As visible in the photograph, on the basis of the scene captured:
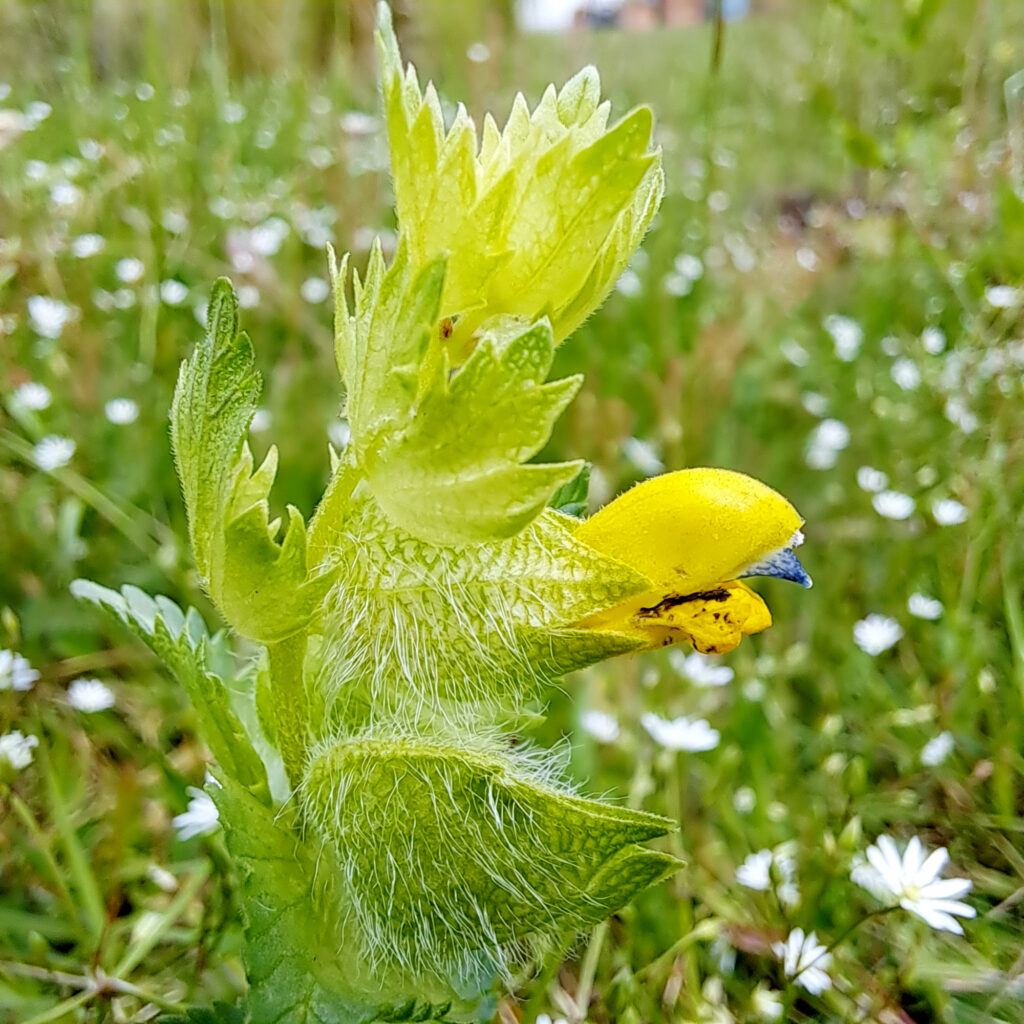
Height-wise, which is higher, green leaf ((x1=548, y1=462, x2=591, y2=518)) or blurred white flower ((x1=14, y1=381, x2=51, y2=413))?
green leaf ((x1=548, y1=462, x2=591, y2=518))

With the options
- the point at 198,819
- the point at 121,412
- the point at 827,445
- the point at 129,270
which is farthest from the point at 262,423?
the point at 827,445

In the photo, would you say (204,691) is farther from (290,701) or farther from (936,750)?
(936,750)

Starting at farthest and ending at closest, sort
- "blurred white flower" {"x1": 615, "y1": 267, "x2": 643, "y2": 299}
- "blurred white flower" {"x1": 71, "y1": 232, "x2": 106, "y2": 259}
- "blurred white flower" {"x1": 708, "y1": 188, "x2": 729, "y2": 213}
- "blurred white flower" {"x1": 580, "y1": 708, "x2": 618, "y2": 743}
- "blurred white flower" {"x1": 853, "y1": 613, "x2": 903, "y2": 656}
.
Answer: "blurred white flower" {"x1": 708, "y1": 188, "x2": 729, "y2": 213} < "blurred white flower" {"x1": 615, "y1": 267, "x2": 643, "y2": 299} < "blurred white flower" {"x1": 71, "y1": 232, "x2": 106, "y2": 259} < "blurred white flower" {"x1": 853, "y1": 613, "x2": 903, "y2": 656} < "blurred white flower" {"x1": 580, "y1": 708, "x2": 618, "y2": 743}

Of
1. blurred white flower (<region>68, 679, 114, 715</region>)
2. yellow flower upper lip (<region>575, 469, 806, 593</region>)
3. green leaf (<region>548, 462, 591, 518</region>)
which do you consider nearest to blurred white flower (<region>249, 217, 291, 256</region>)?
blurred white flower (<region>68, 679, 114, 715</region>)

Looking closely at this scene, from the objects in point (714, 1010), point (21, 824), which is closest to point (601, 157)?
point (714, 1010)

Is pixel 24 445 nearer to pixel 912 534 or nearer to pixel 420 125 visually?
pixel 420 125

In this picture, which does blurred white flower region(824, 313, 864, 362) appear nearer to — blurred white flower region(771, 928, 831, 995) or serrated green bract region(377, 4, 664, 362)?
blurred white flower region(771, 928, 831, 995)

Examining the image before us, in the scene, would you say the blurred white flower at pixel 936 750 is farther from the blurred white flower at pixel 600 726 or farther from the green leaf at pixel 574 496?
the green leaf at pixel 574 496

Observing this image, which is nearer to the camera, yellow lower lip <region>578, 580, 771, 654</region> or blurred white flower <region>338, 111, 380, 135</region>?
yellow lower lip <region>578, 580, 771, 654</region>
